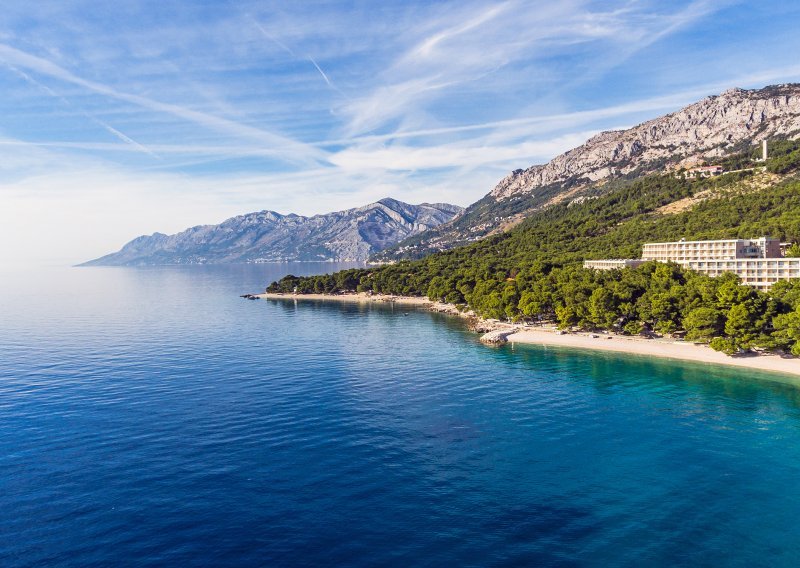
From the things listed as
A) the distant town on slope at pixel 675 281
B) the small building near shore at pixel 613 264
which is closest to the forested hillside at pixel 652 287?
the distant town on slope at pixel 675 281

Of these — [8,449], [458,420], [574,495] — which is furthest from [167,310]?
[574,495]

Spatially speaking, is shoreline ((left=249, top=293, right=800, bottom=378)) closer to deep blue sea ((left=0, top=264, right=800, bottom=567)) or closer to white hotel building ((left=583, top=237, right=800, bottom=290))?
deep blue sea ((left=0, top=264, right=800, bottom=567))

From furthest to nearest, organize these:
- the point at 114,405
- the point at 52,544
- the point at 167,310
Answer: the point at 167,310 → the point at 114,405 → the point at 52,544

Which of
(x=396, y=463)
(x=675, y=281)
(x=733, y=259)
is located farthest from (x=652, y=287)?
(x=396, y=463)

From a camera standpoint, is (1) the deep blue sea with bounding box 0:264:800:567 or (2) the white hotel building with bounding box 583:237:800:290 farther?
(2) the white hotel building with bounding box 583:237:800:290

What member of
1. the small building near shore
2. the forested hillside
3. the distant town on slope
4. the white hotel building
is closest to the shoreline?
the distant town on slope

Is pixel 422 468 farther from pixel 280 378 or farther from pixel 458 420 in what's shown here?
pixel 280 378
